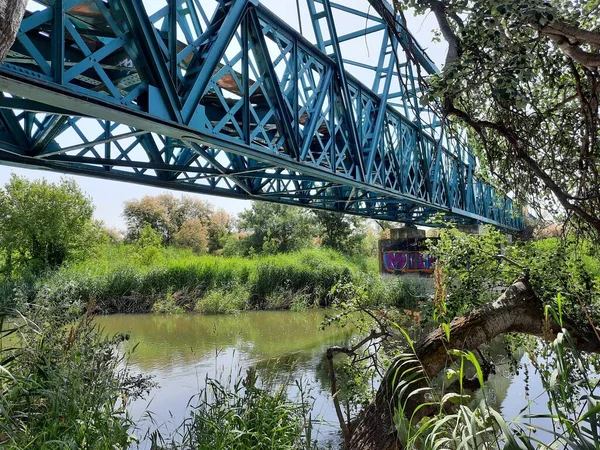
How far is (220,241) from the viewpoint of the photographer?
1756 inches

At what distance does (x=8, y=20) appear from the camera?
98 centimetres

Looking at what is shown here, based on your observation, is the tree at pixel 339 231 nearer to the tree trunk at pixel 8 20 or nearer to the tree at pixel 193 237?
the tree at pixel 193 237

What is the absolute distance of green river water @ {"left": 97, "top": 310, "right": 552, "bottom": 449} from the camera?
6.91 metres

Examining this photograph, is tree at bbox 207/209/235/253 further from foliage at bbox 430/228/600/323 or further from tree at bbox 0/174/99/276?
foliage at bbox 430/228/600/323

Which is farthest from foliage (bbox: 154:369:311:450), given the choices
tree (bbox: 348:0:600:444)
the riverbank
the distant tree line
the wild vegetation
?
the distant tree line

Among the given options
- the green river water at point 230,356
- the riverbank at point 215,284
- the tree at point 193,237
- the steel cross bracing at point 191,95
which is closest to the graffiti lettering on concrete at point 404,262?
the riverbank at point 215,284

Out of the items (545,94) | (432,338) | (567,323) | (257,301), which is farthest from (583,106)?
(257,301)

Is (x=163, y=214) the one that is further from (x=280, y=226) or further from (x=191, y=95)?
(x=191, y=95)

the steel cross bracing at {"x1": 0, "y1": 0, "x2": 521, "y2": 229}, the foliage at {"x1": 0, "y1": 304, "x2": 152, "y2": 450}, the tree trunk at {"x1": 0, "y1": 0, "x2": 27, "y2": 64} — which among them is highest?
the steel cross bracing at {"x1": 0, "y1": 0, "x2": 521, "y2": 229}

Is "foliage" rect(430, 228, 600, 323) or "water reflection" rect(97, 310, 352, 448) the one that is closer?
"foliage" rect(430, 228, 600, 323)

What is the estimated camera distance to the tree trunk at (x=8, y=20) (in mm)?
968

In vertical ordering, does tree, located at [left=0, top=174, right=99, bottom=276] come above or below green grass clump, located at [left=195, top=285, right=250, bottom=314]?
above

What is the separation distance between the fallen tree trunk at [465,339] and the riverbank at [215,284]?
13366 millimetres

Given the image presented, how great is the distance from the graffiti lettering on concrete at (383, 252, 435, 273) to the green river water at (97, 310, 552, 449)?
5.83m
